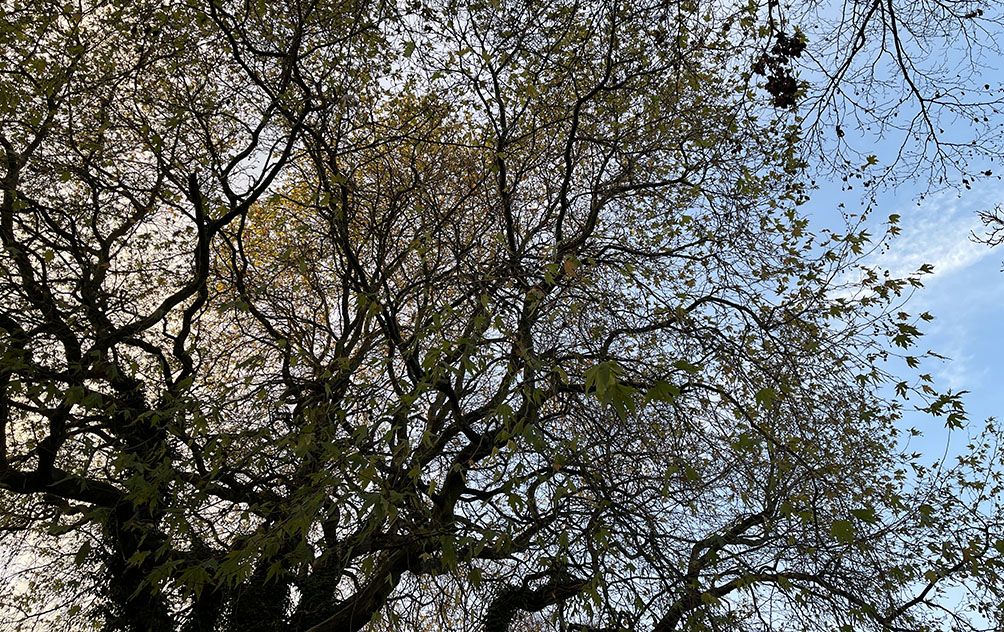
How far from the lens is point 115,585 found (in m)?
7.74

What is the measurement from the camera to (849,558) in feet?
19.1

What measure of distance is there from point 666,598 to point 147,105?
7220 millimetres

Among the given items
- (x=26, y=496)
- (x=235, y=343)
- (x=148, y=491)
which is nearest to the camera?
(x=148, y=491)

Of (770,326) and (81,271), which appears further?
(81,271)

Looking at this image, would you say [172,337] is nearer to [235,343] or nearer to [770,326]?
[235,343]

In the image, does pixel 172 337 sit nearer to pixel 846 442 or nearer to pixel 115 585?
pixel 115 585

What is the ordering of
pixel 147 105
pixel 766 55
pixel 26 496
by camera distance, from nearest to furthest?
pixel 766 55
pixel 147 105
pixel 26 496

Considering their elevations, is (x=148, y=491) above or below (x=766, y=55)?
below

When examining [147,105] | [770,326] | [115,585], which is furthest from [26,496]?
[770,326]

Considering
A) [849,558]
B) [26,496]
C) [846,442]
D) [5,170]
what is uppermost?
[5,170]

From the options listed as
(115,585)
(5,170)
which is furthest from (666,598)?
(5,170)

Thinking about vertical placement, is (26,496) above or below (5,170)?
below

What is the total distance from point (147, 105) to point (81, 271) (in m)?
2.02

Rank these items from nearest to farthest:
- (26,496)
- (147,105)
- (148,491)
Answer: (148,491) < (147,105) < (26,496)
